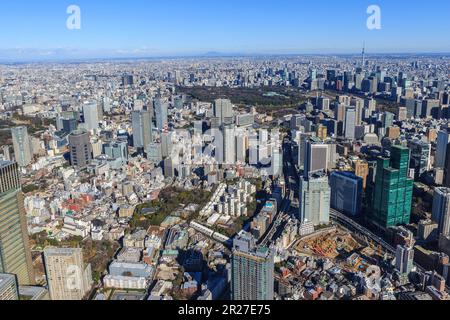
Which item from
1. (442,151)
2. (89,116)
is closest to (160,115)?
(89,116)

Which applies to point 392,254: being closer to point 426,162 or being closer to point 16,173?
point 426,162

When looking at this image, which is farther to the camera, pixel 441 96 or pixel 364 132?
pixel 441 96

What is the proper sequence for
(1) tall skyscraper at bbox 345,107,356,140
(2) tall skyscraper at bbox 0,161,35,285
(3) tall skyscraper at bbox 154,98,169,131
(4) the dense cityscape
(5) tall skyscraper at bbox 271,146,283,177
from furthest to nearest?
(3) tall skyscraper at bbox 154,98,169,131 < (1) tall skyscraper at bbox 345,107,356,140 < (5) tall skyscraper at bbox 271,146,283,177 < (4) the dense cityscape < (2) tall skyscraper at bbox 0,161,35,285

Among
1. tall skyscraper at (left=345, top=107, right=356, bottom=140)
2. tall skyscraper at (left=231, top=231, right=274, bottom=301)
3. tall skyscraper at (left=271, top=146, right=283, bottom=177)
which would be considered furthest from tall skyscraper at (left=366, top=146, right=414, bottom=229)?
tall skyscraper at (left=345, top=107, right=356, bottom=140)

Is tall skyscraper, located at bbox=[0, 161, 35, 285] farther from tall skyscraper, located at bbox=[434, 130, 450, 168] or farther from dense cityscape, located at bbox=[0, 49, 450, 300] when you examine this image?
tall skyscraper, located at bbox=[434, 130, 450, 168]

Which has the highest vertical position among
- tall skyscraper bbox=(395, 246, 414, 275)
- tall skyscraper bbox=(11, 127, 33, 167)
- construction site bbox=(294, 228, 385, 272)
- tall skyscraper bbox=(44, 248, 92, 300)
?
tall skyscraper bbox=(11, 127, 33, 167)

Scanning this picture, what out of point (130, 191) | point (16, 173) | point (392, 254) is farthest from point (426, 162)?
Result: point (16, 173)

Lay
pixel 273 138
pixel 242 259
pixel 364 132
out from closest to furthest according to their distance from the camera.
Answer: pixel 242 259 → pixel 273 138 → pixel 364 132
